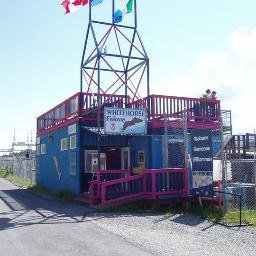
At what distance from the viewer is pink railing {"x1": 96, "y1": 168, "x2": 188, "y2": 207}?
15.7m

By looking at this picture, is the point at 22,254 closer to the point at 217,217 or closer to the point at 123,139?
the point at 217,217

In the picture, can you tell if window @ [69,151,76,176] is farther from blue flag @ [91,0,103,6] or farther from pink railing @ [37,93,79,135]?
blue flag @ [91,0,103,6]

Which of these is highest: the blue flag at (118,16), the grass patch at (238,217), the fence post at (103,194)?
the blue flag at (118,16)

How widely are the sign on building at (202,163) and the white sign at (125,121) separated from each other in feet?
11.9

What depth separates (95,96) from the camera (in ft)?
66.3

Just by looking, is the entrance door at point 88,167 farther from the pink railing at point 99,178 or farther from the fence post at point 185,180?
the fence post at point 185,180

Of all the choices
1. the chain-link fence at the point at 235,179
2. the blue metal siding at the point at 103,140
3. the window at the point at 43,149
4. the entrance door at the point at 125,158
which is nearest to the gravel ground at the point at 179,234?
the chain-link fence at the point at 235,179

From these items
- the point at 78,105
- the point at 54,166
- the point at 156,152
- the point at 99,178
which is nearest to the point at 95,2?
the point at 78,105

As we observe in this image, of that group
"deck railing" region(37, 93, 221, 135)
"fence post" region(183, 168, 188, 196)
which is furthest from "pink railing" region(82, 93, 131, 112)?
"fence post" region(183, 168, 188, 196)

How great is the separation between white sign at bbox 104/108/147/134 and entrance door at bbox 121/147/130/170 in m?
3.15

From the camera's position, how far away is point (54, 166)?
2519cm

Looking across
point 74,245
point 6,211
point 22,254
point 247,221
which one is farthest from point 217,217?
point 6,211

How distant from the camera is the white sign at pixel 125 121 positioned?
17.1 metres

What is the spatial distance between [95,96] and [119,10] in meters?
4.08
